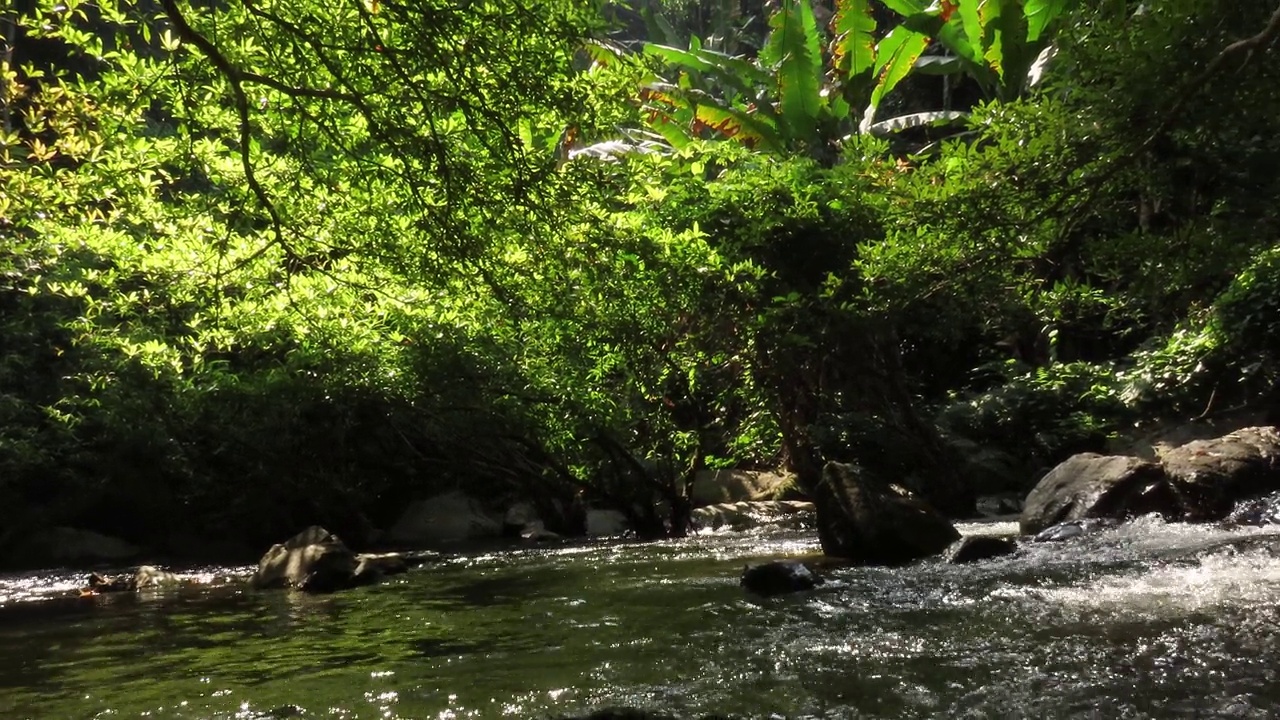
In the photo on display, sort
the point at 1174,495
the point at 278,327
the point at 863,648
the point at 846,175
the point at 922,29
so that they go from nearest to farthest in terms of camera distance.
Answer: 1. the point at 863,648
2. the point at 1174,495
3. the point at 278,327
4. the point at 846,175
5. the point at 922,29

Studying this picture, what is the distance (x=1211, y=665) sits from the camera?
3961 mm

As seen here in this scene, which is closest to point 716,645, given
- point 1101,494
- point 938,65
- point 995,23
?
point 995,23

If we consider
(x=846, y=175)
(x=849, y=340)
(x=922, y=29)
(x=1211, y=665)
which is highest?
(x=922, y=29)

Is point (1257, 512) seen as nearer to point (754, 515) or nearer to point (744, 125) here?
point (754, 515)

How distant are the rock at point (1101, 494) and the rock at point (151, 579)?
8321 mm

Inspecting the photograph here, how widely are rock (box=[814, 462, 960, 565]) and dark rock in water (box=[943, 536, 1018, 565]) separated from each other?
1.11 ft

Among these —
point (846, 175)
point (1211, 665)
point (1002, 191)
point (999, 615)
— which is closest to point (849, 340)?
point (846, 175)

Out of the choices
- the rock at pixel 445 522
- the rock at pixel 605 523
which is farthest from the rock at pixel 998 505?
the rock at pixel 445 522

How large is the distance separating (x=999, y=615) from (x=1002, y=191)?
252cm

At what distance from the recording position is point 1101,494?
8.65 metres

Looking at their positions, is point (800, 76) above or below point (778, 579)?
above

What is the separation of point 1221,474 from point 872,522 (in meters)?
3.43

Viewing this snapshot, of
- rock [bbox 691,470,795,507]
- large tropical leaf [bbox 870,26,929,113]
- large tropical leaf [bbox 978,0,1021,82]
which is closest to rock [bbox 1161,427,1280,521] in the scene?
large tropical leaf [bbox 978,0,1021,82]

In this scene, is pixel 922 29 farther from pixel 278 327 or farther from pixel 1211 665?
pixel 1211 665
